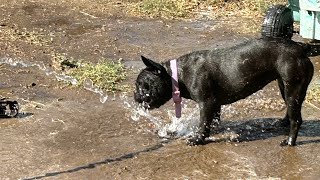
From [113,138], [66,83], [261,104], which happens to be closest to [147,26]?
[66,83]

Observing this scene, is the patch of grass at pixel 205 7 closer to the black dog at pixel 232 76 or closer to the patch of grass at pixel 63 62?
the patch of grass at pixel 63 62

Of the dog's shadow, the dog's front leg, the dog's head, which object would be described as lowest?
the dog's shadow

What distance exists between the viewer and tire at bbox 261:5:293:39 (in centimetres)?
1023

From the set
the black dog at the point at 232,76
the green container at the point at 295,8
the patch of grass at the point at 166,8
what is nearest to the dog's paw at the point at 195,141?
the black dog at the point at 232,76

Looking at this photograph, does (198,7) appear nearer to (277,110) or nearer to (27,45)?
(27,45)

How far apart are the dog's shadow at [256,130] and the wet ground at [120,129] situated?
0.5 inches

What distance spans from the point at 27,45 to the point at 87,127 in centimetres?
361

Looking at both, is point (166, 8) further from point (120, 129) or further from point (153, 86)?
point (153, 86)

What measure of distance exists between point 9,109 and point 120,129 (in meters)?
1.38

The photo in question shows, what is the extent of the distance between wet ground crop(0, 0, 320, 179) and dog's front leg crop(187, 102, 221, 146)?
111 mm

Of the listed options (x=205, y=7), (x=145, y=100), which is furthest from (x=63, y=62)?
(x=205, y=7)

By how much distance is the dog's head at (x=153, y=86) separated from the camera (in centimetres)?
712

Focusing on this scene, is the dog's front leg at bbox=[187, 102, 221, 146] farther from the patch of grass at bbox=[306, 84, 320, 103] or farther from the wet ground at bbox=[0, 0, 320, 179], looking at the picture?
the patch of grass at bbox=[306, 84, 320, 103]

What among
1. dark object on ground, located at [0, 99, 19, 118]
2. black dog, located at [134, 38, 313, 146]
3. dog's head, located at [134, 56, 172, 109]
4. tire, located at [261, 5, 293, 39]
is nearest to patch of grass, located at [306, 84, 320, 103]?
black dog, located at [134, 38, 313, 146]
